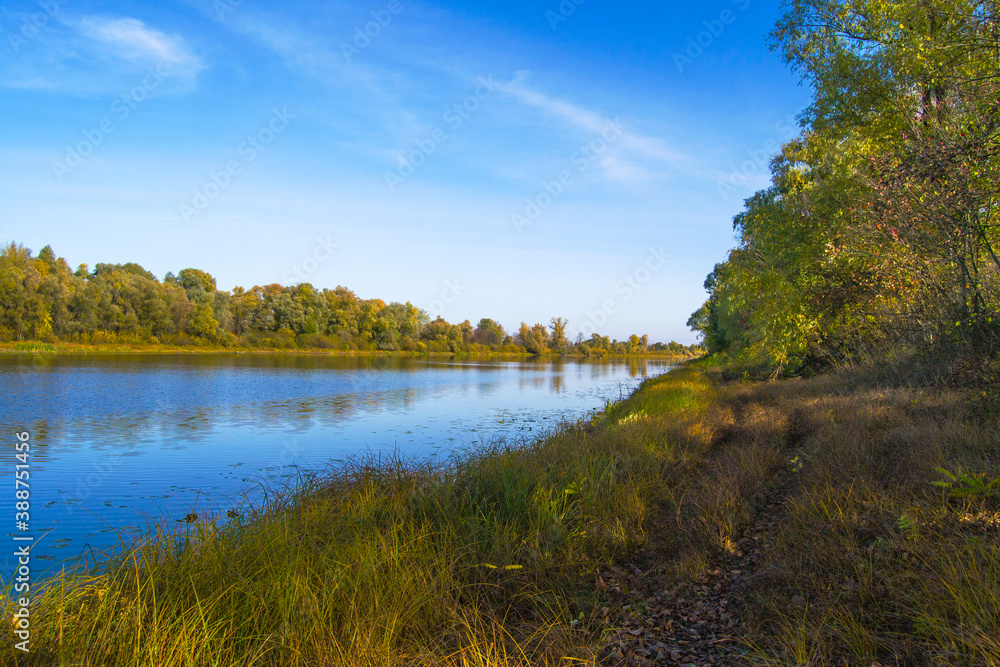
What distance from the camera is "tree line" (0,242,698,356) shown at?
180 feet

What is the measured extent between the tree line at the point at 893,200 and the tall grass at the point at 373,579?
5.94 meters

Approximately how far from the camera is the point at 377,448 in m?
14.2

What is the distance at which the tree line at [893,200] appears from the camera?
7.45 m

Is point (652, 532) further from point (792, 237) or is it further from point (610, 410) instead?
point (792, 237)

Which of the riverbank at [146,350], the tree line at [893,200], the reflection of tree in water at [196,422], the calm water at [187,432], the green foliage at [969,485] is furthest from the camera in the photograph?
the riverbank at [146,350]

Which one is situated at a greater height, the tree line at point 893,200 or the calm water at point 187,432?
the tree line at point 893,200

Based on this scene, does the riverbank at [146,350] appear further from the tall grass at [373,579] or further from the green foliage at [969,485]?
the green foliage at [969,485]

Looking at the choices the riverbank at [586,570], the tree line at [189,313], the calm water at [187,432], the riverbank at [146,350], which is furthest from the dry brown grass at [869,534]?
the tree line at [189,313]

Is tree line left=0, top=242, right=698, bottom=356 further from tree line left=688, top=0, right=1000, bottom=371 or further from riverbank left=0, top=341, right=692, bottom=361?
tree line left=688, top=0, right=1000, bottom=371

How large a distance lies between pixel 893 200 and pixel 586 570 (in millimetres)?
8251

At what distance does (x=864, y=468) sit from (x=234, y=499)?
9.75 meters

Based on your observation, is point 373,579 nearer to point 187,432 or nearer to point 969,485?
point 969,485

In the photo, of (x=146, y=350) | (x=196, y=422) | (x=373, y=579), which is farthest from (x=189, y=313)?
(x=373, y=579)

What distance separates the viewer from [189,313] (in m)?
70.9
